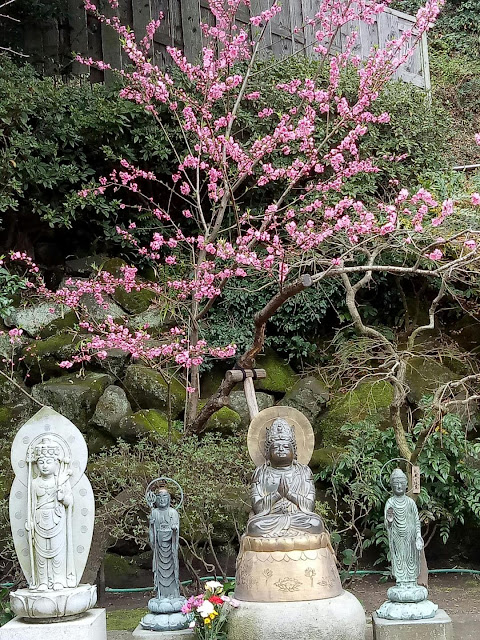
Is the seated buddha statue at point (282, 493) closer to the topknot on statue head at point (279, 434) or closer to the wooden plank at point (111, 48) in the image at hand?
the topknot on statue head at point (279, 434)

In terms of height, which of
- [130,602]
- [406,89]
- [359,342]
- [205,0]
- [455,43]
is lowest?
[130,602]

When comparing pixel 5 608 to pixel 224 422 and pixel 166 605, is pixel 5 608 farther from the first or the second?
pixel 224 422

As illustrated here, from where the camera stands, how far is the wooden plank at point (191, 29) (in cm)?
996

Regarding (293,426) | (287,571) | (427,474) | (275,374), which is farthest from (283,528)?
(275,374)

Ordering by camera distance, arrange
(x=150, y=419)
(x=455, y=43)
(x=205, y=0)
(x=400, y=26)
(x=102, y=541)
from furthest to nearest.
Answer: (x=455, y=43), (x=400, y=26), (x=205, y=0), (x=150, y=419), (x=102, y=541)

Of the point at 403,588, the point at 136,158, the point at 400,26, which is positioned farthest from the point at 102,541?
the point at 400,26

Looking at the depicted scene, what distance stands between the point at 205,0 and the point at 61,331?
16.7 ft

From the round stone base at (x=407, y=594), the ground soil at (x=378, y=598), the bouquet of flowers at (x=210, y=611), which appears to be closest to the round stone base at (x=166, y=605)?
the bouquet of flowers at (x=210, y=611)

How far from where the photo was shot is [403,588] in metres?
5.28

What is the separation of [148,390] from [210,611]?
12.9ft

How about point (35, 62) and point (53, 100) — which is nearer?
point (53, 100)

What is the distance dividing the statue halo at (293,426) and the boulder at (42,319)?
420 cm

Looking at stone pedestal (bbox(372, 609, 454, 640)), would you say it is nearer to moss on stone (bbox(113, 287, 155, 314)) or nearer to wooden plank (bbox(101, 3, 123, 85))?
moss on stone (bbox(113, 287, 155, 314))

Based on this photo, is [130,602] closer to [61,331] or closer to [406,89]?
[61,331]
